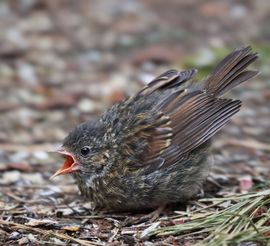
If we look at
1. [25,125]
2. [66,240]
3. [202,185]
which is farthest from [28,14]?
[66,240]

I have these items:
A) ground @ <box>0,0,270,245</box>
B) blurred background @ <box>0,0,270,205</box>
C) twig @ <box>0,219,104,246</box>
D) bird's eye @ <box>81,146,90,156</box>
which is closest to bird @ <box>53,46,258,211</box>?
bird's eye @ <box>81,146,90,156</box>

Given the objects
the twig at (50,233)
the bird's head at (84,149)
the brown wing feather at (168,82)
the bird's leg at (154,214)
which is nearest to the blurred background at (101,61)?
the bird's head at (84,149)

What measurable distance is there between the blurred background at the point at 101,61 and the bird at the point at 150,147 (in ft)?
3.26

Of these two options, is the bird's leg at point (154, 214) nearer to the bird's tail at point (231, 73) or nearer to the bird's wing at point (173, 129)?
the bird's wing at point (173, 129)

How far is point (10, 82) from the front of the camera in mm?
9000

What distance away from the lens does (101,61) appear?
31.8 feet

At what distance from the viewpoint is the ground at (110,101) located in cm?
447

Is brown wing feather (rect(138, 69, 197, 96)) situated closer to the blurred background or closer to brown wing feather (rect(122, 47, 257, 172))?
brown wing feather (rect(122, 47, 257, 172))

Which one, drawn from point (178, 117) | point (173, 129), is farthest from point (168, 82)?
point (173, 129)

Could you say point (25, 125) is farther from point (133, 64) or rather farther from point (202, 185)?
point (202, 185)

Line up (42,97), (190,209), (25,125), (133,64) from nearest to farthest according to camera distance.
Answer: (190,209), (25,125), (42,97), (133,64)

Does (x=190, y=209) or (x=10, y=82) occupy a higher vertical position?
(x=10, y=82)

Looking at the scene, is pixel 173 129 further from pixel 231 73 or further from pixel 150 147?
pixel 231 73

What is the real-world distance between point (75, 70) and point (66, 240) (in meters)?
5.33
